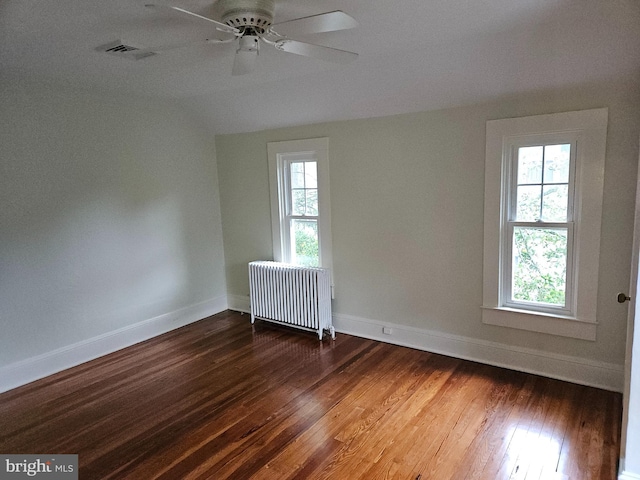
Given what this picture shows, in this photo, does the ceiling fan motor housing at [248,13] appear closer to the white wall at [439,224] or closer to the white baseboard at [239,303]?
the white wall at [439,224]

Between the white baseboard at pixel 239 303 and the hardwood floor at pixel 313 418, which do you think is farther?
the white baseboard at pixel 239 303

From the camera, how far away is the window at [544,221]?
9.72ft

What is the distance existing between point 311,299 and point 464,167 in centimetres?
186

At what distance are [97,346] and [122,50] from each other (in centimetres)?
261

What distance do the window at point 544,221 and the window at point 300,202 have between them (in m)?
1.58

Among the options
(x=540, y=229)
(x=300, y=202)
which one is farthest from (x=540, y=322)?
(x=300, y=202)

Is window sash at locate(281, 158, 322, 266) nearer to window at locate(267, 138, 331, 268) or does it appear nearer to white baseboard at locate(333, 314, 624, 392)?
window at locate(267, 138, 331, 268)

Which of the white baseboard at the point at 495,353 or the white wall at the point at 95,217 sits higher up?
the white wall at the point at 95,217

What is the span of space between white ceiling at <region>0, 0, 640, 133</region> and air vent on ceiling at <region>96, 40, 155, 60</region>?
6 cm

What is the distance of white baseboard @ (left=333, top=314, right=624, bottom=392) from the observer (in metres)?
3.07

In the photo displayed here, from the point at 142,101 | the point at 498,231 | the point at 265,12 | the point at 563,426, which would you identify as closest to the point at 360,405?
the point at 563,426

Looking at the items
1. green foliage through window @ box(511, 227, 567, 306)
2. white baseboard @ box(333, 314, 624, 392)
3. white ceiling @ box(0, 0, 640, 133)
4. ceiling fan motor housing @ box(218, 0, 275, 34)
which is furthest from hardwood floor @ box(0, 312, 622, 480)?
ceiling fan motor housing @ box(218, 0, 275, 34)

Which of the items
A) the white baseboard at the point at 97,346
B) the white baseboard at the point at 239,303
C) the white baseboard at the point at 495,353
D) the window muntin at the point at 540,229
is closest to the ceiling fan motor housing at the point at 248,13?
the window muntin at the point at 540,229

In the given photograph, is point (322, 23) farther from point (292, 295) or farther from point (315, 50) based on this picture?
point (292, 295)
